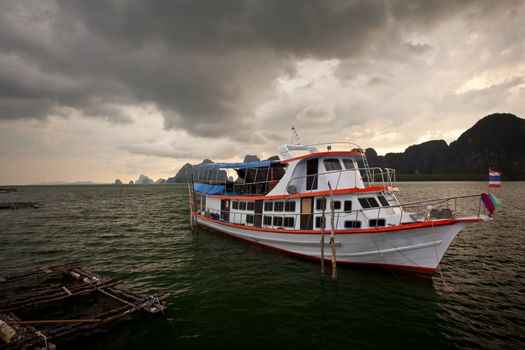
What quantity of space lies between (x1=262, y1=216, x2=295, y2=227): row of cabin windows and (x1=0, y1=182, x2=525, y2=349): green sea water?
82.7 inches

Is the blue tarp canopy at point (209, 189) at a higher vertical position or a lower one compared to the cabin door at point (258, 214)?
higher

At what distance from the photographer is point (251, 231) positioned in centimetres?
1709

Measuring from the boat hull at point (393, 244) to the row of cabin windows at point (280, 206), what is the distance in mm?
1658

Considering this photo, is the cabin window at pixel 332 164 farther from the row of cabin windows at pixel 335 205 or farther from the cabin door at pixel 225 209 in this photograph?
the cabin door at pixel 225 209

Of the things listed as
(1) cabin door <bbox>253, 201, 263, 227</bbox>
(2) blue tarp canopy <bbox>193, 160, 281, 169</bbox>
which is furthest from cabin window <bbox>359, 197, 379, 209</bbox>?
(1) cabin door <bbox>253, 201, 263, 227</bbox>

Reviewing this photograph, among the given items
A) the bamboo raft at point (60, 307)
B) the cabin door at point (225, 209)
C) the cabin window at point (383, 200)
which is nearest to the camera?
the bamboo raft at point (60, 307)

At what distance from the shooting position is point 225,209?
21.2 meters

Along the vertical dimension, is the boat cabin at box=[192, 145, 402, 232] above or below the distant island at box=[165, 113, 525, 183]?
below

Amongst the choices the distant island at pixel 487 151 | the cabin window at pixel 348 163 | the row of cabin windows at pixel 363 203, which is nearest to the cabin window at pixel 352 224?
Result: the row of cabin windows at pixel 363 203

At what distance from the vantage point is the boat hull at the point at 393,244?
35.4 ft

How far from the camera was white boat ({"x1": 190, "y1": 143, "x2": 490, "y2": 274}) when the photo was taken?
11.4m

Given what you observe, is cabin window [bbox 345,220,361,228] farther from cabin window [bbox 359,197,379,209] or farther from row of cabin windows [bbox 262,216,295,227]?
row of cabin windows [bbox 262,216,295,227]

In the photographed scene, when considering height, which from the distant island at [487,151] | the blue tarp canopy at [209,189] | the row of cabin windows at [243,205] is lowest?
the row of cabin windows at [243,205]

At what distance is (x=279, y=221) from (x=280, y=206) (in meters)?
1.01
